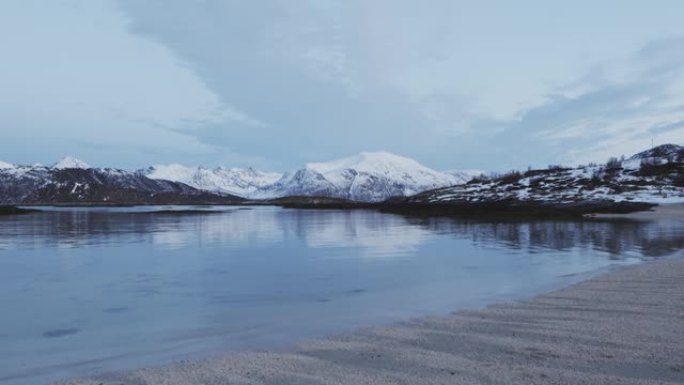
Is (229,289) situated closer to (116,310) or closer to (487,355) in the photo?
(116,310)

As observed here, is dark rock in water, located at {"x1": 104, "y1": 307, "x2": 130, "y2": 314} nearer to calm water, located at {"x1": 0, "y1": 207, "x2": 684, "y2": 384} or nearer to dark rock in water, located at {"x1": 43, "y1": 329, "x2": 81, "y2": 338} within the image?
calm water, located at {"x1": 0, "y1": 207, "x2": 684, "y2": 384}

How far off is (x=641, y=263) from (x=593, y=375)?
14914 mm

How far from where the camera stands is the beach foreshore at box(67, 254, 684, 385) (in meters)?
7.50

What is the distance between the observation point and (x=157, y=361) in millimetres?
8812

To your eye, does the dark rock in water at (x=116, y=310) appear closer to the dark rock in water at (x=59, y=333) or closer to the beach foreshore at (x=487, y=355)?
the dark rock in water at (x=59, y=333)

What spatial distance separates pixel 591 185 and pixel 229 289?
97.9 metres

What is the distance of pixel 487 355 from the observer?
8.54 m

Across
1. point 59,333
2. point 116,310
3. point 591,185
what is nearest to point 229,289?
point 116,310

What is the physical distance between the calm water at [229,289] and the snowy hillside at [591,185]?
62831 millimetres

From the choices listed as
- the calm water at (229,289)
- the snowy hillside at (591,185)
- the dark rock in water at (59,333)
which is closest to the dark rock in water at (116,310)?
the calm water at (229,289)

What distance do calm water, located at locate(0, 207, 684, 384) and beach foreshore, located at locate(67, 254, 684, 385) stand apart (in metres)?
0.97

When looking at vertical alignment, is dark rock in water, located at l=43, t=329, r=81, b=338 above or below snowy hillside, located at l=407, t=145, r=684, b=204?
below

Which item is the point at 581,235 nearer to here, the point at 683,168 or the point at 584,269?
the point at 584,269

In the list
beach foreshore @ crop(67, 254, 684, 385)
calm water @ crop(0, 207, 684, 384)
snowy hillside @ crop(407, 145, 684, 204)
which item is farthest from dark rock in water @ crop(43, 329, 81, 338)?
snowy hillside @ crop(407, 145, 684, 204)
